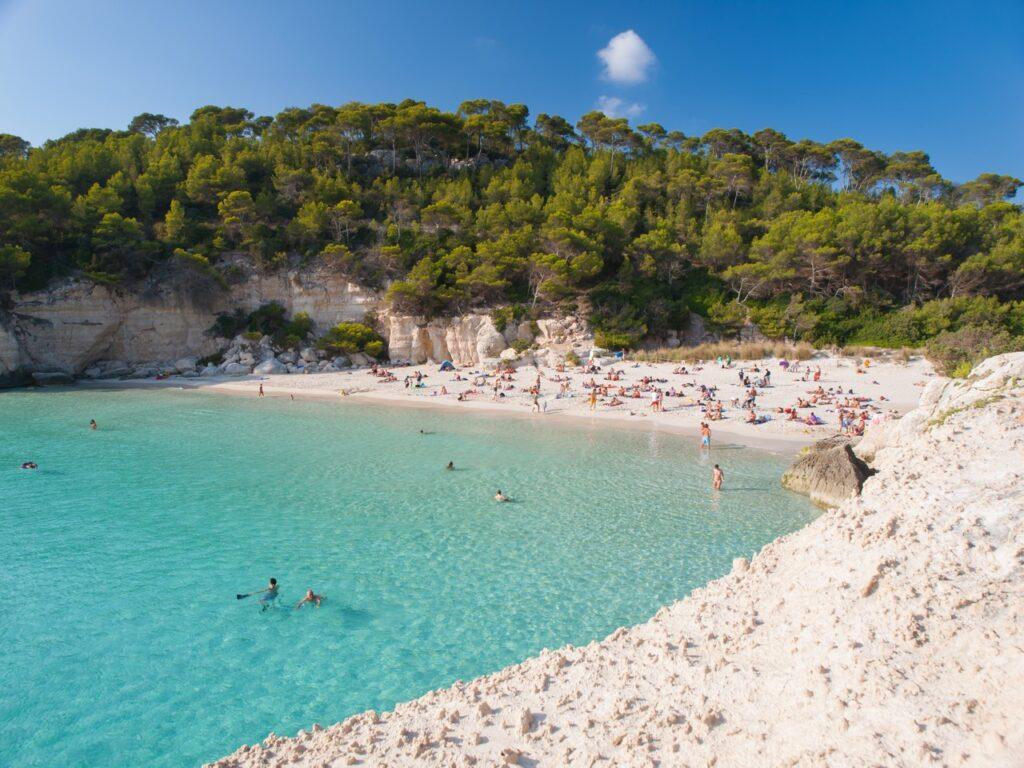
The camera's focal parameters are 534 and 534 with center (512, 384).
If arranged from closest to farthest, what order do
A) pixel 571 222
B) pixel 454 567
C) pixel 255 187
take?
1. pixel 454 567
2. pixel 571 222
3. pixel 255 187

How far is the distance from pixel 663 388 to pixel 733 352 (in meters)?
7.71

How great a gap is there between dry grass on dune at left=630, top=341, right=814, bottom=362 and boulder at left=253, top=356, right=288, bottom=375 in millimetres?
21866

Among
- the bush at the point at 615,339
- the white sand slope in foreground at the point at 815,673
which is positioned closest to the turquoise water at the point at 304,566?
the white sand slope in foreground at the point at 815,673

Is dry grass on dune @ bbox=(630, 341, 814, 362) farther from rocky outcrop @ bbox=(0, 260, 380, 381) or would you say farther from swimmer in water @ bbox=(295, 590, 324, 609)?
swimmer in water @ bbox=(295, 590, 324, 609)

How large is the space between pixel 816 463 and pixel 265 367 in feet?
102

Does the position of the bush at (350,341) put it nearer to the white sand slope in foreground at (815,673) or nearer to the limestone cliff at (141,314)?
the limestone cliff at (141,314)

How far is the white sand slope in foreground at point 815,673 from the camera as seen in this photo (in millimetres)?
3582

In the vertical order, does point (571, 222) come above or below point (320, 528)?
above

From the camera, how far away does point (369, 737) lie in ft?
14.8

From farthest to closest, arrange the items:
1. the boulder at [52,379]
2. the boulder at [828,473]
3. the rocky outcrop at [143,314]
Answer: the rocky outcrop at [143,314] → the boulder at [52,379] → the boulder at [828,473]

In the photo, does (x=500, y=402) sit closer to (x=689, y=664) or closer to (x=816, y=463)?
(x=816, y=463)

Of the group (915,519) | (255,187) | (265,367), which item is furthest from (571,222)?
(915,519)

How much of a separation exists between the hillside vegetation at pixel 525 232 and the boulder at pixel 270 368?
24.3ft

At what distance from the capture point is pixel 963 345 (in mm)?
25641
